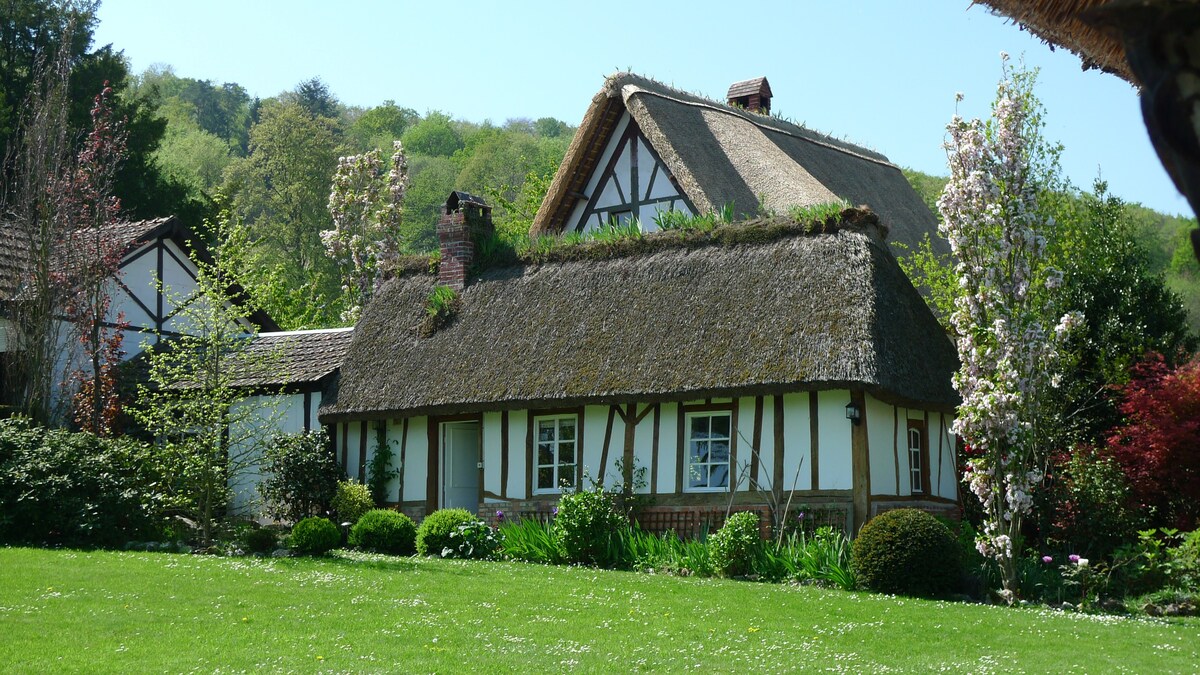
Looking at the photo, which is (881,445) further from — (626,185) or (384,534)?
(626,185)

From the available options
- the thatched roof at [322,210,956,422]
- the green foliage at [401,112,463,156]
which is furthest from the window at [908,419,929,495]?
the green foliage at [401,112,463,156]

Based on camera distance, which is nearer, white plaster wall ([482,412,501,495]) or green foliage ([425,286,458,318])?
white plaster wall ([482,412,501,495])

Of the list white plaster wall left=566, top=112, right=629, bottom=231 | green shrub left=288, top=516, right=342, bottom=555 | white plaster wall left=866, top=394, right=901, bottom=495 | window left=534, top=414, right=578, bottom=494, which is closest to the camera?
green shrub left=288, top=516, right=342, bottom=555

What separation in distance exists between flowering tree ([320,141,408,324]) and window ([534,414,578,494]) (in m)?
11.9

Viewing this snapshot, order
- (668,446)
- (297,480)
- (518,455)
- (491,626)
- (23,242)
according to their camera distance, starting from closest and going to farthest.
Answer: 1. (491,626)
2. (668,446)
3. (518,455)
4. (297,480)
5. (23,242)

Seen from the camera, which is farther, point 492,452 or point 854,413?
point 492,452

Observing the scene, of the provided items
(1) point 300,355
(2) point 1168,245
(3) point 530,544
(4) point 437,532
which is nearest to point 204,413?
(4) point 437,532

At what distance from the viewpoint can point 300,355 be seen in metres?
21.9

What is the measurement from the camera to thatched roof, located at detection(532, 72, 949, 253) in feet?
75.2

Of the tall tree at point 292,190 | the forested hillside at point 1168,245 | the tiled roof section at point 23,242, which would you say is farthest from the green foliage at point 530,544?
the forested hillside at point 1168,245

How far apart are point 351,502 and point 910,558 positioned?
8.87m

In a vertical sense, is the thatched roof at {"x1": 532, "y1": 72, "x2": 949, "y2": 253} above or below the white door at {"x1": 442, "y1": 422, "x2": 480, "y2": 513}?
above

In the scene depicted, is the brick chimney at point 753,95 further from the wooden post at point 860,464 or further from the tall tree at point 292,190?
the tall tree at point 292,190

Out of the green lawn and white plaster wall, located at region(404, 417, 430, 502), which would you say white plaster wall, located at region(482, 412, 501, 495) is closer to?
white plaster wall, located at region(404, 417, 430, 502)
